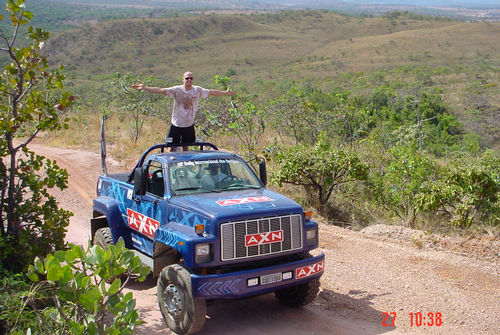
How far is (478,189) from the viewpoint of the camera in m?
9.95

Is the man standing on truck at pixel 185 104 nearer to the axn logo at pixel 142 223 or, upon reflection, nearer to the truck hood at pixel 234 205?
the axn logo at pixel 142 223

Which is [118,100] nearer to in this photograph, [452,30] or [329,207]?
[329,207]

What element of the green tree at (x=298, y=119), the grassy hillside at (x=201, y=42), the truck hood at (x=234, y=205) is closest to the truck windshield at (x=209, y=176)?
the truck hood at (x=234, y=205)

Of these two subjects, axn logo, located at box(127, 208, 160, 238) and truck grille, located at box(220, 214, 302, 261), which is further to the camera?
axn logo, located at box(127, 208, 160, 238)

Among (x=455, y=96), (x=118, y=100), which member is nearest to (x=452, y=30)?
(x=455, y=96)

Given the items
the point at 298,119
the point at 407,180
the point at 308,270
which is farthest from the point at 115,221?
the point at 298,119

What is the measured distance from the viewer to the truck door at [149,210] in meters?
6.68

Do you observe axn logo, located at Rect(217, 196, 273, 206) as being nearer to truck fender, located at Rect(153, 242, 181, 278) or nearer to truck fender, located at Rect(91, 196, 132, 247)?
truck fender, located at Rect(153, 242, 181, 278)

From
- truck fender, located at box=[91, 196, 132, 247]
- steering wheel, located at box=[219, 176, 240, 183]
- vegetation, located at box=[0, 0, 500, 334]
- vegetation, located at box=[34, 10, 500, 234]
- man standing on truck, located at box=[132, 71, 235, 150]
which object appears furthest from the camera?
vegetation, located at box=[34, 10, 500, 234]

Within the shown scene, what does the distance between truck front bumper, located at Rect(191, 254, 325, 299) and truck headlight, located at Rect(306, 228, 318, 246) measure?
0.23 m

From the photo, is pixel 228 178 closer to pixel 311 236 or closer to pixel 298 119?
pixel 311 236

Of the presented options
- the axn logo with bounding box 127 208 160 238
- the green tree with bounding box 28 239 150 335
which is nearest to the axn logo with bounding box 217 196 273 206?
the axn logo with bounding box 127 208 160 238

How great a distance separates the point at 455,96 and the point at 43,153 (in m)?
22.0

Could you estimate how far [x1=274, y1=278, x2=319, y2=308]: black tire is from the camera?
256 inches
